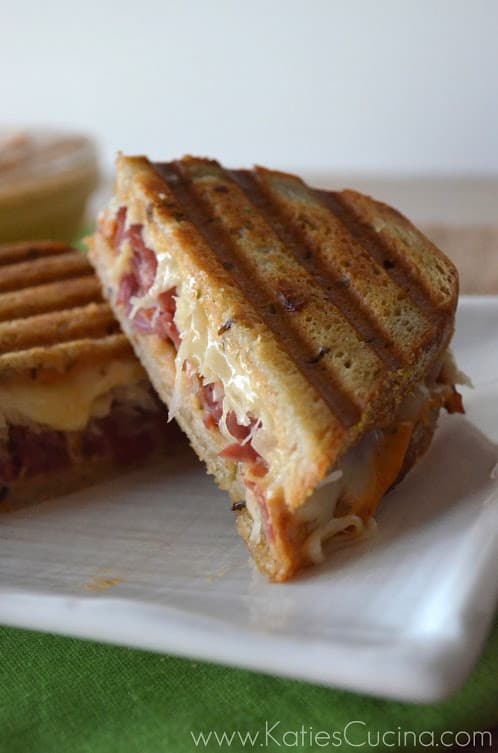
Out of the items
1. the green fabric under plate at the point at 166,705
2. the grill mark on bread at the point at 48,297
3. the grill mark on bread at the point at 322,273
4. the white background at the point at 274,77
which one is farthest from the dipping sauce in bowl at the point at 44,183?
the green fabric under plate at the point at 166,705

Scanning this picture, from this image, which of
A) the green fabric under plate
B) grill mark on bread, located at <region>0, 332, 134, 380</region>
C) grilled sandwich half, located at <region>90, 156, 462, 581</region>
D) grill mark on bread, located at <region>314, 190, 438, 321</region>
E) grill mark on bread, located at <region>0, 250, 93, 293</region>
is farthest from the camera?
grill mark on bread, located at <region>0, 250, 93, 293</region>

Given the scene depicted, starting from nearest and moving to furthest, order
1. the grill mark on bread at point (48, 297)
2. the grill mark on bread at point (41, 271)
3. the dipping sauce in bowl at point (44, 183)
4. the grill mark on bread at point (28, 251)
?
the grill mark on bread at point (48, 297), the grill mark on bread at point (41, 271), the grill mark on bread at point (28, 251), the dipping sauce in bowl at point (44, 183)

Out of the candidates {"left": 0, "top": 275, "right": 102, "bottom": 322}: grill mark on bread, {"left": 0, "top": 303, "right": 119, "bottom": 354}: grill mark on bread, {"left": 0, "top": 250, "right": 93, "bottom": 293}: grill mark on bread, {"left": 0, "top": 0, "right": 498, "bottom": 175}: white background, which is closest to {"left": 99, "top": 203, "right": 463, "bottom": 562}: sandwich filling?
{"left": 0, "top": 303, "right": 119, "bottom": 354}: grill mark on bread

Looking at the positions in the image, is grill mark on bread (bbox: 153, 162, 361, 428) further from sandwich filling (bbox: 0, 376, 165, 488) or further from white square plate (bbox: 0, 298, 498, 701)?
sandwich filling (bbox: 0, 376, 165, 488)

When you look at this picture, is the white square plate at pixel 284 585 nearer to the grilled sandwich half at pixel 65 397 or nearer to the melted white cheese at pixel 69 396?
the grilled sandwich half at pixel 65 397

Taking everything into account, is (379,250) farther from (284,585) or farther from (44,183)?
(44,183)

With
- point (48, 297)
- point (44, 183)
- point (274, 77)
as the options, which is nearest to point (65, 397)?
point (48, 297)
